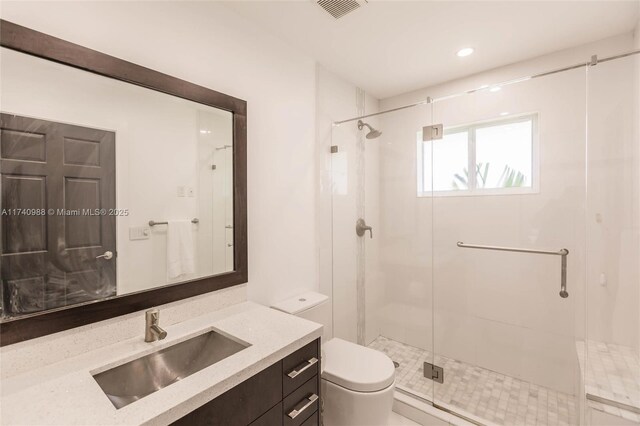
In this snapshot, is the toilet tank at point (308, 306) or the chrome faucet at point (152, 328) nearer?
the chrome faucet at point (152, 328)

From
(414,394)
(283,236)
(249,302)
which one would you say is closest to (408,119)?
(283,236)

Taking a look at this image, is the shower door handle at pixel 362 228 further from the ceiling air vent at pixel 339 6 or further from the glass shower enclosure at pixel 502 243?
the ceiling air vent at pixel 339 6

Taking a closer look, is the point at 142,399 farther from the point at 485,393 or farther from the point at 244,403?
the point at 485,393

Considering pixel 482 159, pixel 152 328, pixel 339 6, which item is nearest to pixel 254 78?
pixel 339 6

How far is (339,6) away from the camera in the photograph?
1.60 metres

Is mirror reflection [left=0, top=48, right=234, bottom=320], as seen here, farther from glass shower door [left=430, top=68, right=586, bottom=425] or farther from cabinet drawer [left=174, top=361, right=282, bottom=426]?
glass shower door [left=430, top=68, right=586, bottom=425]

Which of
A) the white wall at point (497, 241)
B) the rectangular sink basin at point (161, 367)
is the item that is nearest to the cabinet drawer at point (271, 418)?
the rectangular sink basin at point (161, 367)

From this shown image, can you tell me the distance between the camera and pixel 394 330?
2578 millimetres

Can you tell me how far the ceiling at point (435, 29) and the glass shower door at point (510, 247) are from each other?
287mm

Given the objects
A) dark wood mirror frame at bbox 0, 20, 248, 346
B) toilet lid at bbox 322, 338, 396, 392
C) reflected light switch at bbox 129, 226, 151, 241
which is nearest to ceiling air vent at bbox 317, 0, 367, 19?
dark wood mirror frame at bbox 0, 20, 248, 346

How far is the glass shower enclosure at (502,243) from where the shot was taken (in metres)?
1.80

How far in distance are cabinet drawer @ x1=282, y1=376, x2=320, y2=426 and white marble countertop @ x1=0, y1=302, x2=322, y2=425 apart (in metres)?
0.20

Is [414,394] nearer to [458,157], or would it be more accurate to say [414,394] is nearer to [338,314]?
[338,314]

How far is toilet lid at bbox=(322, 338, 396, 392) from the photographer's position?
1.59 m
